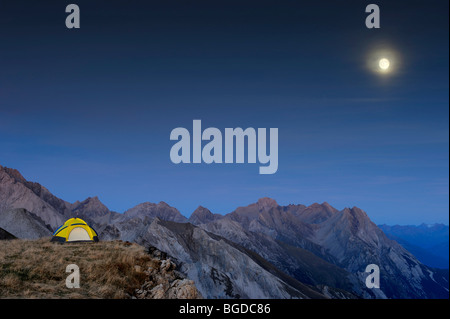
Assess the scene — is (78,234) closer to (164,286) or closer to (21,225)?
(164,286)

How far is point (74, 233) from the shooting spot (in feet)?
135

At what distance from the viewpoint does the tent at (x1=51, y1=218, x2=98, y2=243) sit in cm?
4000

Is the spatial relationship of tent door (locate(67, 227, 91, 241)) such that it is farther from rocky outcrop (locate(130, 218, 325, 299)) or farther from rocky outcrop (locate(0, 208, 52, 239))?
rocky outcrop (locate(130, 218, 325, 299))

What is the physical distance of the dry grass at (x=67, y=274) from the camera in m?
18.5

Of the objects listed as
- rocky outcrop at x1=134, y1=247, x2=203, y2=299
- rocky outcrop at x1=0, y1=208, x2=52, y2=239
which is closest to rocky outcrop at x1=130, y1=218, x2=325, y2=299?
rocky outcrop at x1=0, y1=208, x2=52, y2=239

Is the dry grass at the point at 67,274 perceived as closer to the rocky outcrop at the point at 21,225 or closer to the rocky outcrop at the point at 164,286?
the rocky outcrop at the point at 164,286

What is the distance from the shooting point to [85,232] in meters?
41.8

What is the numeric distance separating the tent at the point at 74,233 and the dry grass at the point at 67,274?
41.7ft

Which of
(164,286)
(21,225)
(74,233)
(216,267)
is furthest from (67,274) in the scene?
(216,267)

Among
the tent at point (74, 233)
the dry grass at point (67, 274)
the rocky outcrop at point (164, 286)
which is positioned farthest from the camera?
the tent at point (74, 233)

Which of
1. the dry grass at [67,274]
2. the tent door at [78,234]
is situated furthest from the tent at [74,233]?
the dry grass at [67,274]

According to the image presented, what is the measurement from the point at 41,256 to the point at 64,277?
19.0 feet

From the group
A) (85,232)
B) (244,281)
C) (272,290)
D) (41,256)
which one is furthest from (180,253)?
(41,256)
